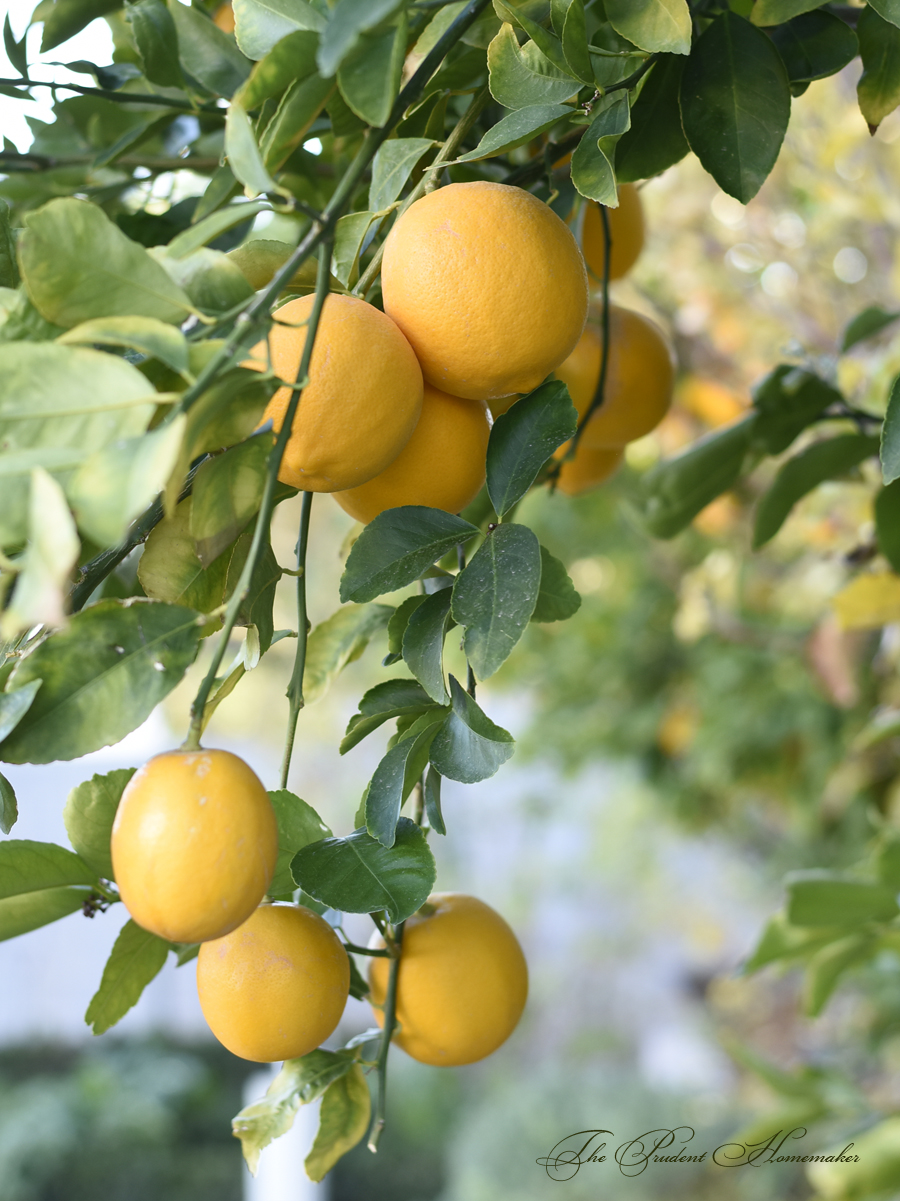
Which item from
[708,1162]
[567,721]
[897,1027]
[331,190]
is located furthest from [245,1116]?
[708,1162]

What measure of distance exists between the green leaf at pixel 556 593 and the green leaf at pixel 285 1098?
15 centimetres

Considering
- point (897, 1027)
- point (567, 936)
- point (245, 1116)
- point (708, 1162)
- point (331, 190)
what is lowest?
point (567, 936)

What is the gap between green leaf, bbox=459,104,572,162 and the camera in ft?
0.80

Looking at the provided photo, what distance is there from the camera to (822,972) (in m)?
0.71

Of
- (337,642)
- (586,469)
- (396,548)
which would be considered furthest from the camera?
(586,469)

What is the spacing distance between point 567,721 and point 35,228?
1706mm

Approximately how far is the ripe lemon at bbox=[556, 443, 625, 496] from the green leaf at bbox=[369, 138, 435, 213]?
212 millimetres

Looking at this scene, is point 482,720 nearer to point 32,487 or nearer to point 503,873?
point 32,487

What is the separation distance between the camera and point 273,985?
0.25 metres

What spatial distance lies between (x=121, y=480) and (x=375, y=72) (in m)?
0.12

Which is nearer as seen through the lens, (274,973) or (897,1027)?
(274,973)

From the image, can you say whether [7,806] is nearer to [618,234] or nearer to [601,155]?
[601,155]

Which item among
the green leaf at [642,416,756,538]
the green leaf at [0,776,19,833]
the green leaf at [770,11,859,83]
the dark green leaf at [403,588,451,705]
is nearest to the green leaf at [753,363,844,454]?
the green leaf at [642,416,756,538]

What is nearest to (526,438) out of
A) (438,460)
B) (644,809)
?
(438,460)
